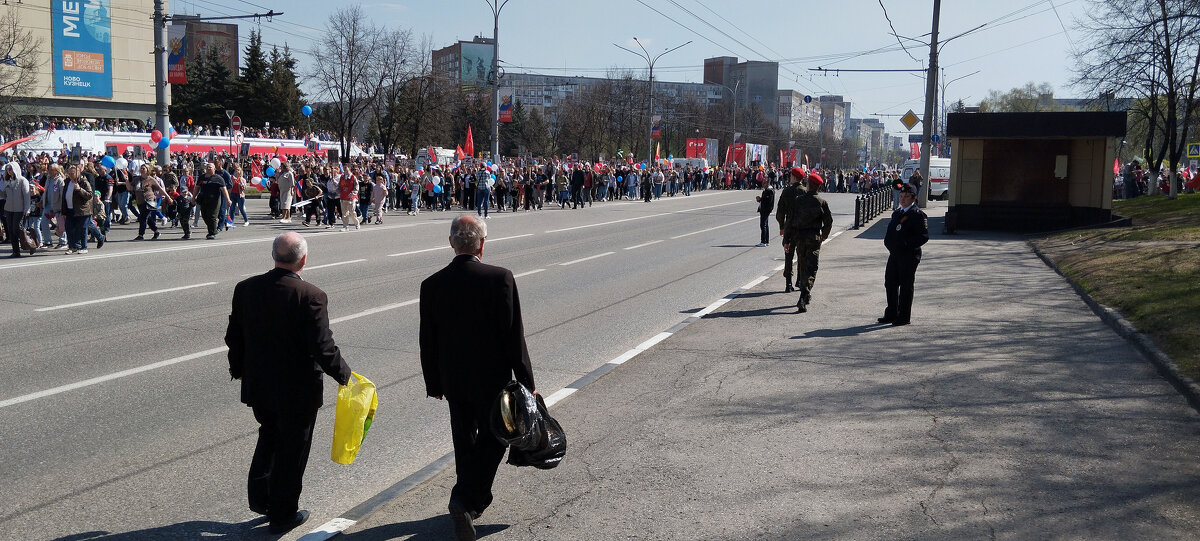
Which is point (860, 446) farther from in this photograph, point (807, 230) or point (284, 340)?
point (807, 230)

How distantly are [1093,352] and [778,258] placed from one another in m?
9.82

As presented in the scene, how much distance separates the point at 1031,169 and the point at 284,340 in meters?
25.8

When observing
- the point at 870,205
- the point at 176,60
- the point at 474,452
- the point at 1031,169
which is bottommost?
the point at 474,452

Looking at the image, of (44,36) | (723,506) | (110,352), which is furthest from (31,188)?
(44,36)

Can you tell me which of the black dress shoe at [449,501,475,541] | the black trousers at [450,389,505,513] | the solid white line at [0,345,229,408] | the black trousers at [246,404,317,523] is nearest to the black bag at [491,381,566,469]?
the black trousers at [450,389,505,513]

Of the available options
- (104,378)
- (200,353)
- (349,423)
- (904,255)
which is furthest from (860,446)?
(200,353)

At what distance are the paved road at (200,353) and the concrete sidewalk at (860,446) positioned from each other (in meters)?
0.87

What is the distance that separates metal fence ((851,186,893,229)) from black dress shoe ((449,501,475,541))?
78.4 feet

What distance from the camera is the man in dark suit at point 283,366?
4.53 m

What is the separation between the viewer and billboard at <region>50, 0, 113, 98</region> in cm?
6438

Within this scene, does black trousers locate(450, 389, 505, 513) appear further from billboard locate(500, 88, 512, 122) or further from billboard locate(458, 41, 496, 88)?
billboard locate(458, 41, 496, 88)

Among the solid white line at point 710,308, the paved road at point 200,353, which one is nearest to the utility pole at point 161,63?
the paved road at point 200,353

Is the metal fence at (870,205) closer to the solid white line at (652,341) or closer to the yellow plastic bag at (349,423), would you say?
the solid white line at (652,341)

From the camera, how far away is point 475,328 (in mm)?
4402
